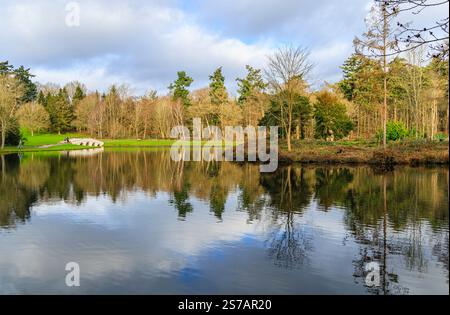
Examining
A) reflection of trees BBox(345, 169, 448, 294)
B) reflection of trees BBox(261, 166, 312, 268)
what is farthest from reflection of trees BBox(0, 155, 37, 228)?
reflection of trees BBox(345, 169, 448, 294)

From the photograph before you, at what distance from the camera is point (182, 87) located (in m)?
86.2

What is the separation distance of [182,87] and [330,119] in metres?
47.4

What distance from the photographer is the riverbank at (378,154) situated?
93.6 ft

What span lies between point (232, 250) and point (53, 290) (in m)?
4.27

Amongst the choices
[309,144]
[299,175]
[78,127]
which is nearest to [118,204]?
[299,175]

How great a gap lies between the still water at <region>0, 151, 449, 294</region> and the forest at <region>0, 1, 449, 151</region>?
1762cm

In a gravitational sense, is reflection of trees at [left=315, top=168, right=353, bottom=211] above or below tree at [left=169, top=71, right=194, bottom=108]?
A: below

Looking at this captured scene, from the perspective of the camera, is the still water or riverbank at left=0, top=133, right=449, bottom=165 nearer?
the still water

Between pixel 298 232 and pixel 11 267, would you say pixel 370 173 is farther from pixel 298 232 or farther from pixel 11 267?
pixel 11 267

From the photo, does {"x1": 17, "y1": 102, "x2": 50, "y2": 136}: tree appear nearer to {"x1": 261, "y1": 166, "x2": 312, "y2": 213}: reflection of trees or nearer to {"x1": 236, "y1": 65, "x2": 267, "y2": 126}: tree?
{"x1": 236, "y1": 65, "x2": 267, "y2": 126}: tree

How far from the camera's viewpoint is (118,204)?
54.2 ft

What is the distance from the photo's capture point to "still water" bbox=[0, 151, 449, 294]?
7.91m

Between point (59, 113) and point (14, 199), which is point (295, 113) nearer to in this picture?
point (14, 199)
